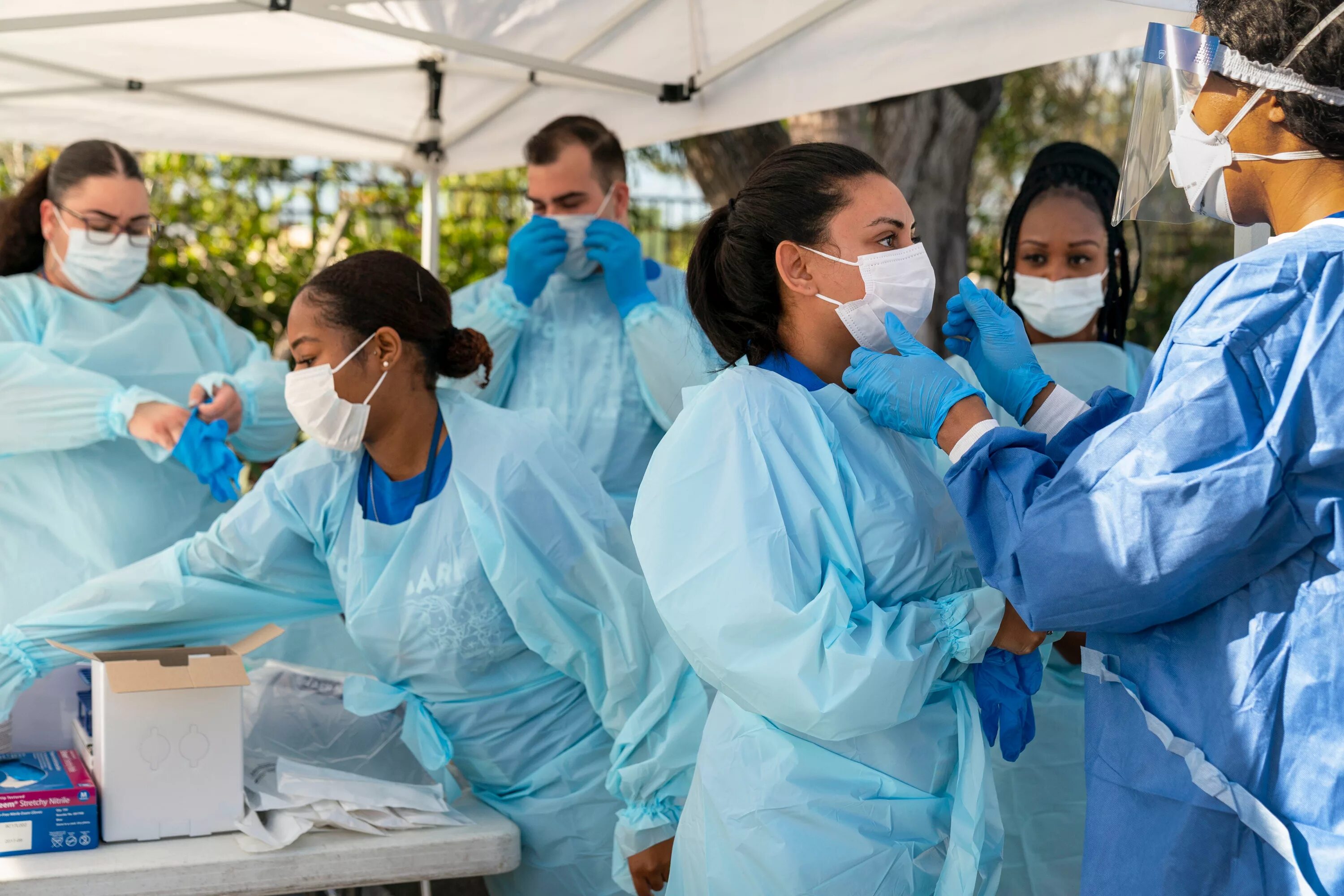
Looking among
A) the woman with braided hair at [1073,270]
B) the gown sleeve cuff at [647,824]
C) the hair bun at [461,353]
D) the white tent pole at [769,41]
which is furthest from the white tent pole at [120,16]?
the gown sleeve cuff at [647,824]

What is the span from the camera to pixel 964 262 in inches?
204

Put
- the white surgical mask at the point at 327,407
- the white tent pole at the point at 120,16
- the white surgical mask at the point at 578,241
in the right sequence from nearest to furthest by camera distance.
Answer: the white surgical mask at the point at 327,407
the white tent pole at the point at 120,16
the white surgical mask at the point at 578,241

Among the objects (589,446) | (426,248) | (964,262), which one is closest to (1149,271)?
(964,262)

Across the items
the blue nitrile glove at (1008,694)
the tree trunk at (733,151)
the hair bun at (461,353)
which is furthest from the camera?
the tree trunk at (733,151)

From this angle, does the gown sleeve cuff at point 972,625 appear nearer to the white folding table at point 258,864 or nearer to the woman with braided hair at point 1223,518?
the woman with braided hair at point 1223,518

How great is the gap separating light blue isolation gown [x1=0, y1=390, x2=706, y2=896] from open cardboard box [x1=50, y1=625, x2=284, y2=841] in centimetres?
25

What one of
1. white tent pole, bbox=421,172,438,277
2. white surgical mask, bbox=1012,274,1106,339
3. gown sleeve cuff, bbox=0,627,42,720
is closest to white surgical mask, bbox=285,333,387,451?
gown sleeve cuff, bbox=0,627,42,720

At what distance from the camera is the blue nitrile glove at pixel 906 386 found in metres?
1.62

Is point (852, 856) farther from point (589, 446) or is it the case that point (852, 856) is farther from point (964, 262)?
point (964, 262)

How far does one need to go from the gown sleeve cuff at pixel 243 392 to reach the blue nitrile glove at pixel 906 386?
192cm

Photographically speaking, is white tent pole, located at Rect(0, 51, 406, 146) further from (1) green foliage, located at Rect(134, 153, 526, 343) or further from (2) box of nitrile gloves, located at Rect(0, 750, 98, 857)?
(1) green foliage, located at Rect(134, 153, 526, 343)

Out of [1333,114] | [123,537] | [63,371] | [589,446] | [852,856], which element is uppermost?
[1333,114]

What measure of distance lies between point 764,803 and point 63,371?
2.16m

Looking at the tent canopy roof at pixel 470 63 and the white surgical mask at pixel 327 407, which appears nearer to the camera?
the white surgical mask at pixel 327 407
